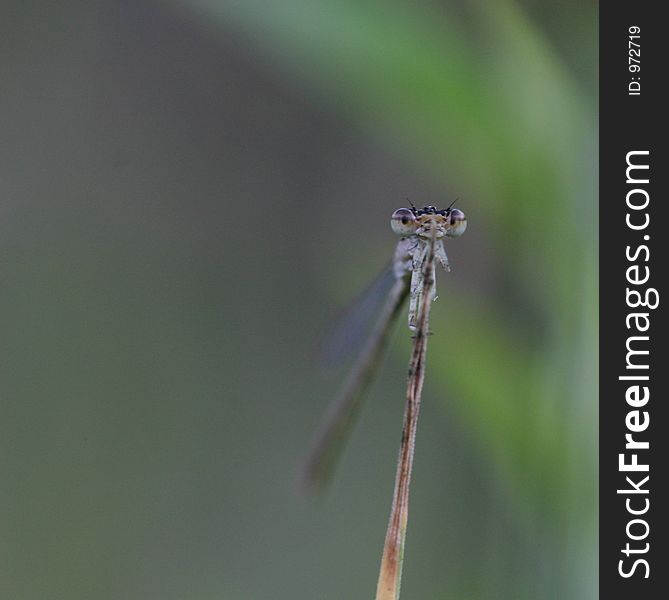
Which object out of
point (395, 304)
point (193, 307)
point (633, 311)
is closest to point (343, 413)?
point (395, 304)

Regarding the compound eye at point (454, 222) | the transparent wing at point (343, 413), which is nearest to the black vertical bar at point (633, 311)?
the compound eye at point (454, 222)

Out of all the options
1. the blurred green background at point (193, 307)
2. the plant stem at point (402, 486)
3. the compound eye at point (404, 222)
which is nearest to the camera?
the plant stem at point (402, 486)

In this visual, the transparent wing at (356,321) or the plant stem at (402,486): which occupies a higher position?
the transparent wing at (356,321)

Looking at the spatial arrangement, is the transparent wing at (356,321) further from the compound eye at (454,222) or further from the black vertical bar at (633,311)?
the black vertical bar at (633,311)

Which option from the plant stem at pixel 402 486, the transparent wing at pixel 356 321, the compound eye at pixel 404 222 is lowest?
the plant stem at pixel 402 486

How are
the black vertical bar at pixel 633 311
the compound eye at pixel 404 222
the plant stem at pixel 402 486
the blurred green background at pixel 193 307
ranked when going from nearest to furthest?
the plant stem at pixel 402 486 → the black vertical bar at pixel 633 311 → the compound eye at pixel 404 222 → the blurred green background at pixel 193 307

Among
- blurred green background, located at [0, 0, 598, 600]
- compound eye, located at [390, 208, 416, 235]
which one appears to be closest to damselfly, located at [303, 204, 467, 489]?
compound eye, located at [390, 208, 416, 235]

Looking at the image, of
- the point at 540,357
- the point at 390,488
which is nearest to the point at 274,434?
the point at 390,488

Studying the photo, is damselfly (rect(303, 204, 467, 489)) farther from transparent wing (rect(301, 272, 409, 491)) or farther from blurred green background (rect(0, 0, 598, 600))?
blurred green background (rect(0, 0, 598, 600))
